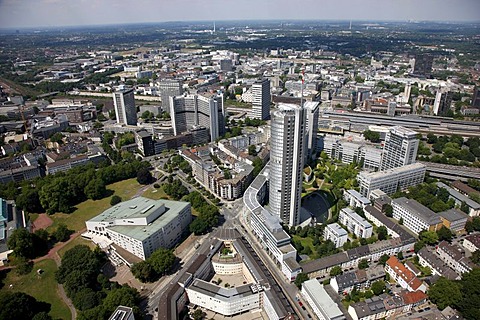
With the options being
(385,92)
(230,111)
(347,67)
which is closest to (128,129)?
(230,111)

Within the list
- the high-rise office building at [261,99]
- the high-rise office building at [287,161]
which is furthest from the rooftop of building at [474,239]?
the high-rise office building at [261,99]

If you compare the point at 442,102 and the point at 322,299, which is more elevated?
the point at 442,102

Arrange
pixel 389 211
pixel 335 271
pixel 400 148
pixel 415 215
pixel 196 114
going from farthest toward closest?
pixel 196 114 → pixel 400 148 → pixel 389 211 → pixel 415 215 → pixel 335 271

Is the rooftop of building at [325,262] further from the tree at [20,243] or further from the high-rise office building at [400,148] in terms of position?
the tree at [20,243]

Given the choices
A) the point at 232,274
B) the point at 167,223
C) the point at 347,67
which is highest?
the point at 347,67

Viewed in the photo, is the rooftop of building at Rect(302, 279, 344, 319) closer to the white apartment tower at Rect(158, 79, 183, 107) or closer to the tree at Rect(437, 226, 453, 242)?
the tree at Rect(437, 226, 453, 242)

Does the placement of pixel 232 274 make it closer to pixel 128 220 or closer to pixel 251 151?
pixel 128 220

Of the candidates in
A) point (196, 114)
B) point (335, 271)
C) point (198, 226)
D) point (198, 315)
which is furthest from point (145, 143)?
point (335, 271)

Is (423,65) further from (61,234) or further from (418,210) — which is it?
(61,234)
